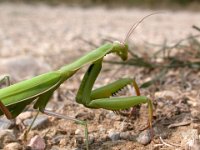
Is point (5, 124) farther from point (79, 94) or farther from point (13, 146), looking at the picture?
point (79, 94)

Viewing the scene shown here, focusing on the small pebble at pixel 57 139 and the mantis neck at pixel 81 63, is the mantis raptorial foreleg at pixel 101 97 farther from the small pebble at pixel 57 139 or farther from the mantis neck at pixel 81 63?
the small pebble at pixel 57 139

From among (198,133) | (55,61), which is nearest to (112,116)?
(198,133)

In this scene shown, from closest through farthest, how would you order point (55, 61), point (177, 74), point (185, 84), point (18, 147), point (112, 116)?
point (18, 147) < point (112, 116) < point (185, 84) < point (177, 74) < point (55, 61)

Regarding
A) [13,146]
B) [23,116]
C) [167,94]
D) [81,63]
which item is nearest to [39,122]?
[23,116]

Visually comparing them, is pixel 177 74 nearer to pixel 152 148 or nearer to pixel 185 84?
pixel 185 84

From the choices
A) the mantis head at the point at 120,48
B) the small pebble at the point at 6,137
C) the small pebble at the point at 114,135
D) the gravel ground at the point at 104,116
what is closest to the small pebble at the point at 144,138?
the gravel ground at the point at 104,116

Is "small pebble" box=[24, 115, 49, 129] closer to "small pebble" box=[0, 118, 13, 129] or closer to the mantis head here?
"small pebble" box=[0, 118, 13, 129]
